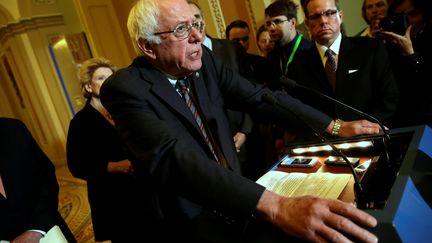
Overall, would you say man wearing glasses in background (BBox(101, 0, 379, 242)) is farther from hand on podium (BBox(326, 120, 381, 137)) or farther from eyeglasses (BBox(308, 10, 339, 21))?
eyeglasses (BBox(308, 10, 339, 21))

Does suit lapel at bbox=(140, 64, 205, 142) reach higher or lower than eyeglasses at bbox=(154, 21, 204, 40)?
lower

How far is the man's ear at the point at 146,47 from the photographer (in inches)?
52.8

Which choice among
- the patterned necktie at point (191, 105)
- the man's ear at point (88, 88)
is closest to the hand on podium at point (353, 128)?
the patterned necktie at point (191, 105)

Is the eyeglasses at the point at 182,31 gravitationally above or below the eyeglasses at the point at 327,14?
above

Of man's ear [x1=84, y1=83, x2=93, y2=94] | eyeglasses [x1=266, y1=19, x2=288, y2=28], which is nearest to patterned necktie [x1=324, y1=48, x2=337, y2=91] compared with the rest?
eyeglasses [x1=266, y1=19, x2=288, y2=28]

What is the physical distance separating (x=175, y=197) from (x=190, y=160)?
0.29 meters

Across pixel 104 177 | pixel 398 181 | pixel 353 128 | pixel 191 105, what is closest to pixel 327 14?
pixel 353 128

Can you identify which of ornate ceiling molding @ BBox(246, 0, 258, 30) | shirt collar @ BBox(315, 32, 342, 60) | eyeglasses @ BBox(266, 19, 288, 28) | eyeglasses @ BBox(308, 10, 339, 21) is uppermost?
ornate ceiling molding @ BBox(246, 0, 258, 30)

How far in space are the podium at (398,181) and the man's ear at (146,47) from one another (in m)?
0.73

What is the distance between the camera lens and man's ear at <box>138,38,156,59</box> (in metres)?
1.34

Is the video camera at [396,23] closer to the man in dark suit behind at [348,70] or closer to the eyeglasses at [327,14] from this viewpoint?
the man in dark suit behind at [348,70]

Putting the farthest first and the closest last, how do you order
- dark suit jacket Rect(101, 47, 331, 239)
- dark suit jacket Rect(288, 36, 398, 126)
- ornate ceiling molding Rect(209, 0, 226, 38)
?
1. ornate ceiling molding Rect(209, 0, 226, 38)
2. dark suit jacket Rect(288, 36, 398, 126)
3. dark suit jacket Rect(101, 47, 331, 239)

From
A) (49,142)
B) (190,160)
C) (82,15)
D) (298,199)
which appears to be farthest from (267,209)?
(49,142)

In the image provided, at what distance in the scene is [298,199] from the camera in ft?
2.66
